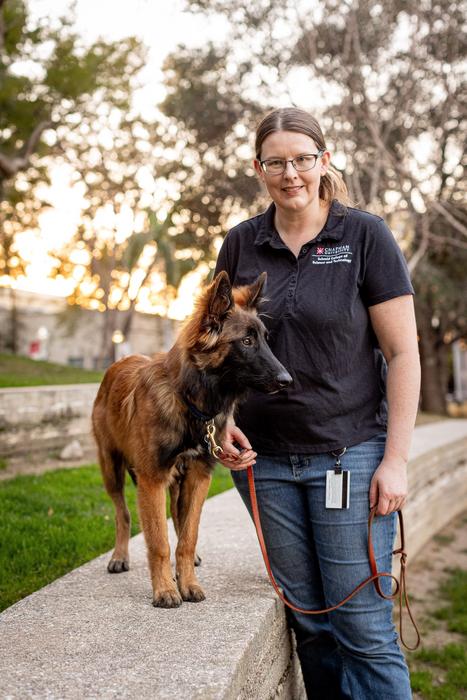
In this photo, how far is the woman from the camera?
2.83 m

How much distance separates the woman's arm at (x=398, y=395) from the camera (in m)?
2.80

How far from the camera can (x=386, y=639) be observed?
285 cm

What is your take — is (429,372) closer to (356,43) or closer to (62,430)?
(356,43)

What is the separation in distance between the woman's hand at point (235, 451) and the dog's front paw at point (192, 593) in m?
0.67

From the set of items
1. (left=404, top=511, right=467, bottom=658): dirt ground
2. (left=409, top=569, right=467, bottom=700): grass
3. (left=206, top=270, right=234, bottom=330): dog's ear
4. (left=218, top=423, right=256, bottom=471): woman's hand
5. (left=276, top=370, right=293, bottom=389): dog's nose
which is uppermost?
(left=206, top=270, right=234, bottom=330): dog's ear

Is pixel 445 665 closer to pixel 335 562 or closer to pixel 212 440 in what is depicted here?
pixel 335 562

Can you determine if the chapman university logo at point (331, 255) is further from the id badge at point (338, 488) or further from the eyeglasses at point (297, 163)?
the id badge at point (338, 488)

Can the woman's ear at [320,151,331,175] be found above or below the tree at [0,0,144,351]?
below

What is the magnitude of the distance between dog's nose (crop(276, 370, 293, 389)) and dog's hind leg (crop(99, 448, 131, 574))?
1.56 m

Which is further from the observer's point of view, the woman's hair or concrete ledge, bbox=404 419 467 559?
concrete ledge, bbox=404 419 467 559

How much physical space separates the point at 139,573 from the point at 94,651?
121 cm

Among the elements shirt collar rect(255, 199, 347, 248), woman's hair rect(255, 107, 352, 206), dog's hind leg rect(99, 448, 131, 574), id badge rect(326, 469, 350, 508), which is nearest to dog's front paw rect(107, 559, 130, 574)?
dog's hind leg rect(99, 448, 131, 574)

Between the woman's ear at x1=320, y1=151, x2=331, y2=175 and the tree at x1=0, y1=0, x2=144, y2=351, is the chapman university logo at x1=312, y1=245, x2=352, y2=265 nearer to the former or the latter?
the woman's ear at x1=320, y1=151, x2=331, y2=175

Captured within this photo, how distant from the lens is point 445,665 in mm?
5156
